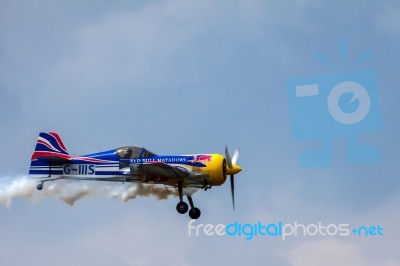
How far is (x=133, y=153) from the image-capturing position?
6519cm

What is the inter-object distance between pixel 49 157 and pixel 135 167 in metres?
4.35

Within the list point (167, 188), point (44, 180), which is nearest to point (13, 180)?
point (44, 180)

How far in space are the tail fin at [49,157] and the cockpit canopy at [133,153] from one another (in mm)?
2521

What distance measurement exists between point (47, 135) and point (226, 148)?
336 inches

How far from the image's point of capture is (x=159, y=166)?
209 ft

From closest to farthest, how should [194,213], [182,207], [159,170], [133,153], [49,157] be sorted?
[159,170] → [182,207] → [194,213] → [133,153] → [49,157]

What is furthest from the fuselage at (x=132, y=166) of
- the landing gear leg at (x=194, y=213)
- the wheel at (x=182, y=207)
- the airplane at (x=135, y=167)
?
the landing gear leg at (x=194, y=213)

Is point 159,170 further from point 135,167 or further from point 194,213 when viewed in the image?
point 194,213

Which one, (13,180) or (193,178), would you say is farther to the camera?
(13,180)

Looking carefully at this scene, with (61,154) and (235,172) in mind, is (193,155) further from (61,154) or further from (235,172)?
(61,154)

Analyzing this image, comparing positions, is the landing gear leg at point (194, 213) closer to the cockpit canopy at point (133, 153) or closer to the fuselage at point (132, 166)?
the fuselage at point (132, 166)

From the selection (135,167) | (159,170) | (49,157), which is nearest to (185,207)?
(159,170)

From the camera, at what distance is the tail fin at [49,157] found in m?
66.1

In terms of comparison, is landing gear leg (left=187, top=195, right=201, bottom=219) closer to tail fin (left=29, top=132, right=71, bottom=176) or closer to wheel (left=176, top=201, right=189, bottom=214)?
wheel (left=176, top=201, right=189, bottom=214)
